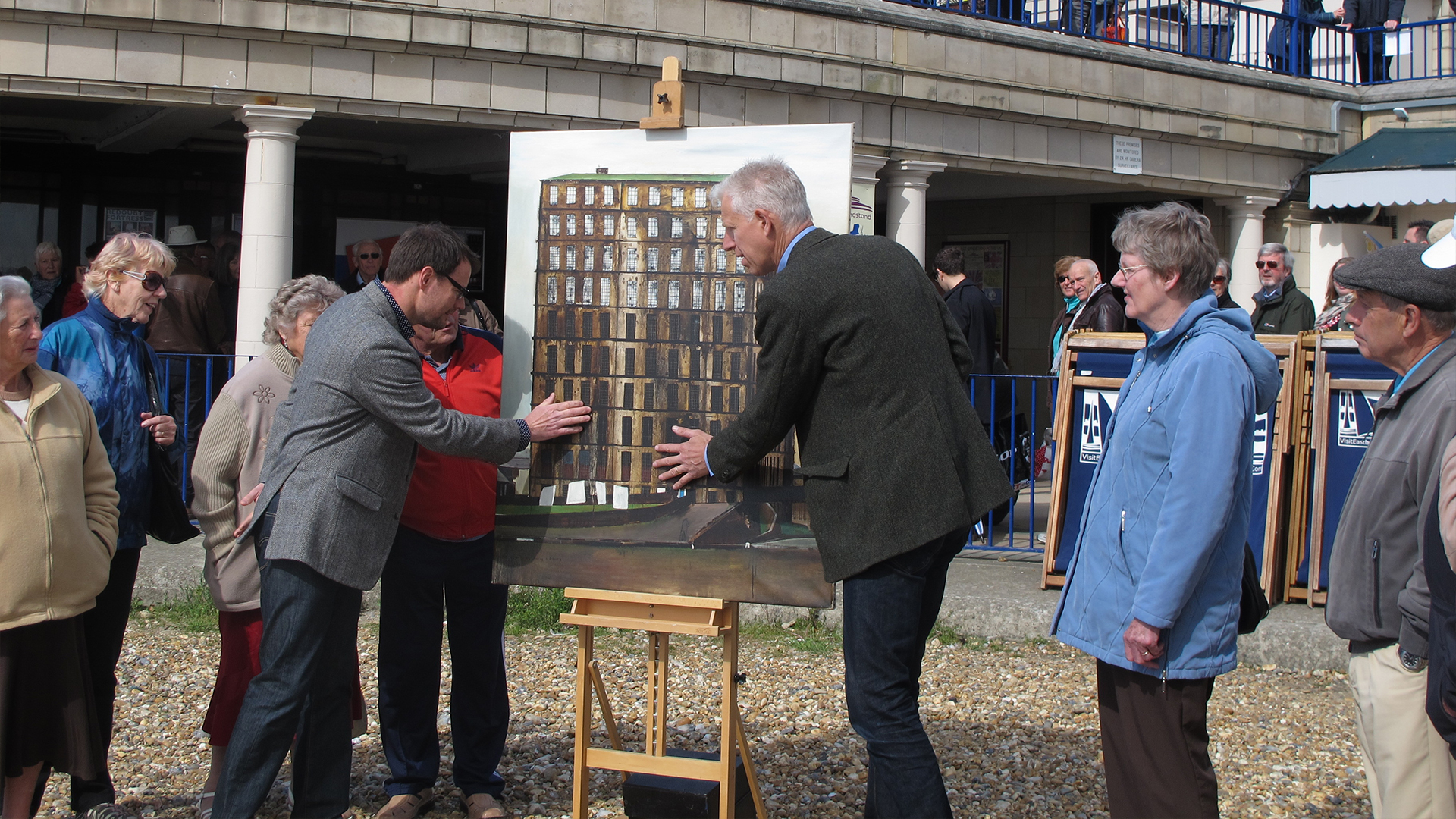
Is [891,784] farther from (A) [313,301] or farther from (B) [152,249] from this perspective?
(B) [152,249]

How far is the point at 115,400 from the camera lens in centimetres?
391

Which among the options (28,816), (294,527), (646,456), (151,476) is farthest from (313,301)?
(28,816)

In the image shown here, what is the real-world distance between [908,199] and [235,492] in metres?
7.65

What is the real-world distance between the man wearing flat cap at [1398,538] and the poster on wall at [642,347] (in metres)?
1.35

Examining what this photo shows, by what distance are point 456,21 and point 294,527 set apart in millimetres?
6320

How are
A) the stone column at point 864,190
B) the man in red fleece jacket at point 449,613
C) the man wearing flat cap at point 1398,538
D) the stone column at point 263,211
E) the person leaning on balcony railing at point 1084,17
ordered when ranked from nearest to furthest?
the man wearing flat cap at point 1398,538, the man in red fleece jacket at point 449,613, the stone column at point 263,211, the stone column at point 864,190, the person leaning on balcony railing at point 1084,17

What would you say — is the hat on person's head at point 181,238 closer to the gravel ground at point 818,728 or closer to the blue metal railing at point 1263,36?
the gravel ground at point 818,728

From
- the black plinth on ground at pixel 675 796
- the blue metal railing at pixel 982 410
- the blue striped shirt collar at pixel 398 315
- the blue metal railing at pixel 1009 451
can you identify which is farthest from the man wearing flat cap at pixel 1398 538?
the blue metal railing at pixel 982 410

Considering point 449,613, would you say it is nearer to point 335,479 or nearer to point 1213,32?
point 335,479

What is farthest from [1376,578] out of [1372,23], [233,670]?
[1372,23]

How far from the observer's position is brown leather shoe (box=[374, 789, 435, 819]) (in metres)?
3.84

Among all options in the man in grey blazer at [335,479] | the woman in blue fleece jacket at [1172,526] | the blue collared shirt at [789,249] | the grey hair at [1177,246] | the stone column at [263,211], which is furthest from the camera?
the stone column at [263,211]

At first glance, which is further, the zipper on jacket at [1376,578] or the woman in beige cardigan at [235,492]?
the woman in beige cardigan at [235,492]

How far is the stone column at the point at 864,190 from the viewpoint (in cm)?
974
